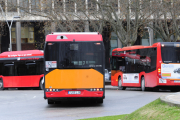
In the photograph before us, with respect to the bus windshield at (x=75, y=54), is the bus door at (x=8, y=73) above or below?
below

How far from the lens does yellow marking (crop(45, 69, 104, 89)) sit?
1338 cm

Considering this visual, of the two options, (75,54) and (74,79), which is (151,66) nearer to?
(75,54)

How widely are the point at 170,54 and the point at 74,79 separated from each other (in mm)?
9027

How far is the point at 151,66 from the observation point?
21.5 metres

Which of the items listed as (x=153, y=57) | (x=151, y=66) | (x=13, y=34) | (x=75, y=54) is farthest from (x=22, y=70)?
(x=13, y=34)

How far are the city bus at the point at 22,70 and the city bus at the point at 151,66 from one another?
20.9 ft

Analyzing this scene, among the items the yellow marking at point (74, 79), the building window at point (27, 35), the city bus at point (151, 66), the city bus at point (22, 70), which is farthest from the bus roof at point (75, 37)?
the building window at point (27, 35)

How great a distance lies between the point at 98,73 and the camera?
13.4 m

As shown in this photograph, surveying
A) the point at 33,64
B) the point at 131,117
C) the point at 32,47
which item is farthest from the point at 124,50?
the point at 32,47

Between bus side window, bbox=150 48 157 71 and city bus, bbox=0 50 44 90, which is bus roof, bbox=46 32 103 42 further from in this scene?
city bus, bbox=0 50 44 90

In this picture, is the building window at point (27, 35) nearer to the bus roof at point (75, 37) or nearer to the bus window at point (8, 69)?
the bus window at point (8, 69)

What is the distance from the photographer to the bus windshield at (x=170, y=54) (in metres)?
20.6

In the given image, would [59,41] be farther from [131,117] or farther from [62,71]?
[131,117]

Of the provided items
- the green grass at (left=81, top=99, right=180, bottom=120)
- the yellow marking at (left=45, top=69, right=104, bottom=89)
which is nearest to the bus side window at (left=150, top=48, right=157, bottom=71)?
the yellow marking at (left=45, top=69, right=104, bottom=89)
